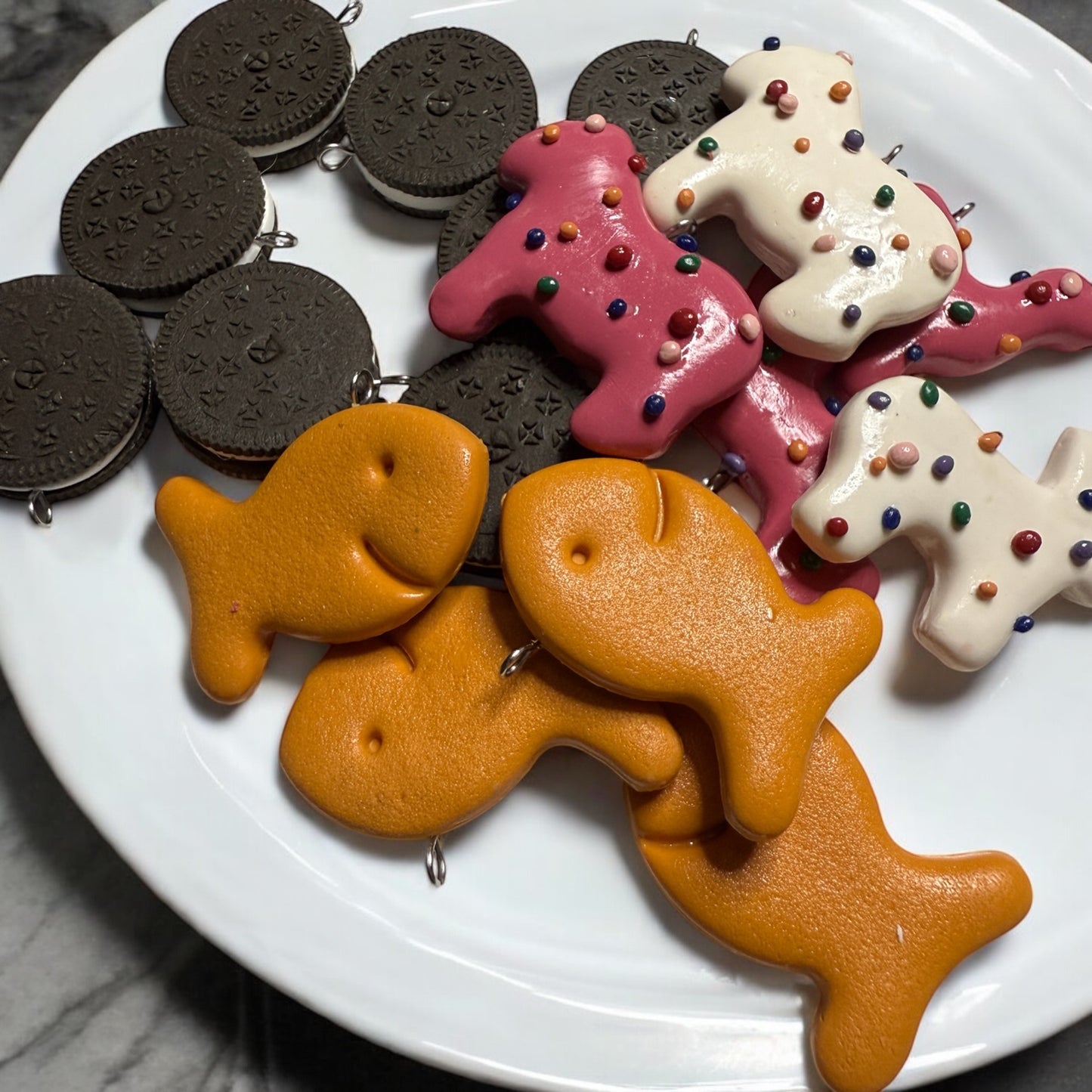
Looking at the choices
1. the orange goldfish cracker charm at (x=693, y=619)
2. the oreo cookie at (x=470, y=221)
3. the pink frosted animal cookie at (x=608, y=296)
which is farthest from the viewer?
the oreo cookie at (x=470, y=221)

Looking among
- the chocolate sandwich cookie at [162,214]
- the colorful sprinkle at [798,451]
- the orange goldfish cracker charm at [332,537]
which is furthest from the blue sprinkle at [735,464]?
the chocolate sandwich cookie at [162,214]

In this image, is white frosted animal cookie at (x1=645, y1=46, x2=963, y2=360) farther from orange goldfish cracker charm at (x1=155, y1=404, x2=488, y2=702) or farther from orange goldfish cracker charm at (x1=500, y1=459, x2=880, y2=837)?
orange goldfish cracker charm at (x1=155, y1=404, x2=488, y2=702)

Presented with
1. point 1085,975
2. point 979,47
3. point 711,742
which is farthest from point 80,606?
point 979,47

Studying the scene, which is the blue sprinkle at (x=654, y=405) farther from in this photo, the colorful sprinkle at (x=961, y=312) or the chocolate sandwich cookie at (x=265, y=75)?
the chocolate sandwich cookie at (x=265, y=75)

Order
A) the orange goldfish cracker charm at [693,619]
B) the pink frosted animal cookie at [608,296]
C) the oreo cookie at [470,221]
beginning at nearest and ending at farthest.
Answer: the orange goldfish cracker charm at [693,619] → the pink frosted animal cookie at [608,296] → the oreo cookie at [470,221]

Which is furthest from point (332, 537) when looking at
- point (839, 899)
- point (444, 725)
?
point (839, 899)

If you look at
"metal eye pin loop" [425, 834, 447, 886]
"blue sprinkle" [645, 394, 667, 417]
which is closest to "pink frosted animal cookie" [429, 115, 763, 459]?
"blue sprinkle" [645, 394, 667, 417]

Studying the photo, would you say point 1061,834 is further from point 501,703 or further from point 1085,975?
point 501,703
